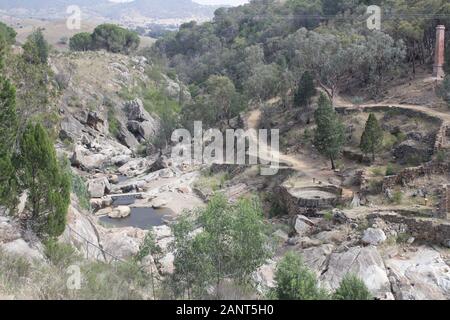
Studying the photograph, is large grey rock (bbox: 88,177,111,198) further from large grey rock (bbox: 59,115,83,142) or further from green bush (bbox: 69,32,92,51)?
green bush (bbox: 69,32,92,51)

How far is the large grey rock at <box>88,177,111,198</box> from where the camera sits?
43.9m

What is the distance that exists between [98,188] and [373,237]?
28028 millimetres

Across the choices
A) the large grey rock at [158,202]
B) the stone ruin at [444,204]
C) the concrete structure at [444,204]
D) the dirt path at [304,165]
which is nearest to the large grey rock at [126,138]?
the large grey rock at [158,202]

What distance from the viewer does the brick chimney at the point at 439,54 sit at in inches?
1677

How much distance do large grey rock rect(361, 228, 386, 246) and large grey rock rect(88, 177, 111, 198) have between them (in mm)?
26925

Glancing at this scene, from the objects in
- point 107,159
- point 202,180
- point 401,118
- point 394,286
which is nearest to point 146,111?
point 107,159

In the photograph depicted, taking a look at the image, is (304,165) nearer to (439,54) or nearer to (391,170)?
(391,170)

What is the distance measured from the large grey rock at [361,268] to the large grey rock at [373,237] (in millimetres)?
1207

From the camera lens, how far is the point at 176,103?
88062 millimetres

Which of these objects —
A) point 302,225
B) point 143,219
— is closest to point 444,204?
point 302,225

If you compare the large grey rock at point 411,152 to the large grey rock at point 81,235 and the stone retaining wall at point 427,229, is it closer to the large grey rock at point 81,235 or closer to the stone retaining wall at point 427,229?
the stone retaining wall at point 427,229

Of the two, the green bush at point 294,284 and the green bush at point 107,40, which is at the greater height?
the green bush at point 107,40

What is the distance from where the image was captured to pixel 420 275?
2002 centimetres

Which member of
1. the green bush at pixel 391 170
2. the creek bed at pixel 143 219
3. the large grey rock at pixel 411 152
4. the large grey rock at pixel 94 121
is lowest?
the creek bed at pixel 143 219
